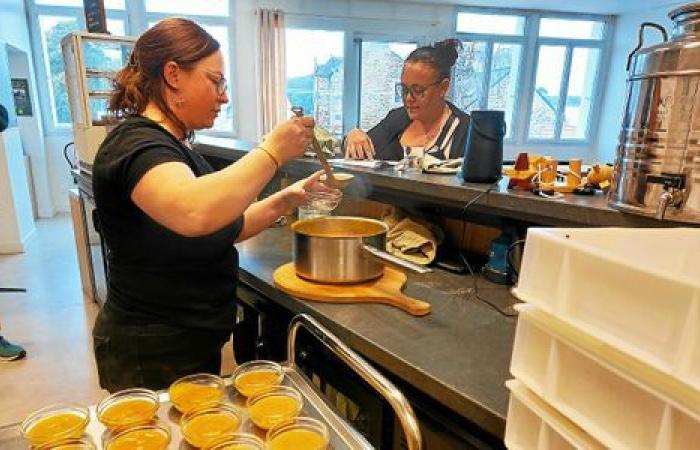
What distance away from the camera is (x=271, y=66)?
558 cm

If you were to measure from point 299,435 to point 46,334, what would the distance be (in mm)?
2676

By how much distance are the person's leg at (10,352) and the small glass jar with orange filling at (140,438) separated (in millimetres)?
2249

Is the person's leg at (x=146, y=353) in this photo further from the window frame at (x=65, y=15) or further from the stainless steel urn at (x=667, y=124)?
the window frame at (x=65, y=15)

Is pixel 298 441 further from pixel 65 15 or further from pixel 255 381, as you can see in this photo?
pixel 65 15

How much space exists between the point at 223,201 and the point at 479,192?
66 cm

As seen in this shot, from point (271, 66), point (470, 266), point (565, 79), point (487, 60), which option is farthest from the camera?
point (565, 79)

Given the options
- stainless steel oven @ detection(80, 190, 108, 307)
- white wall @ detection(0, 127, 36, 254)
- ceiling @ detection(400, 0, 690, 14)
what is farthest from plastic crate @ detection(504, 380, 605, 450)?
ceiling @ detection(400, 0, 690, 14)

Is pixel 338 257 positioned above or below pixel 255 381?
above

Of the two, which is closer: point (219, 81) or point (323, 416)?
point (323, 416)

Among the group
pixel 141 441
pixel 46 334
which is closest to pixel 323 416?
pixel 141 441

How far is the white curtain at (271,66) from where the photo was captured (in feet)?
17.9

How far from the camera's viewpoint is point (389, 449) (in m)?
1.00

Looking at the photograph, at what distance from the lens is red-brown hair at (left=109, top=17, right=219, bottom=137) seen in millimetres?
983

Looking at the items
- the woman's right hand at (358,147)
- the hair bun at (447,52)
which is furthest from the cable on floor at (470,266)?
the hair bun at (447,52)
